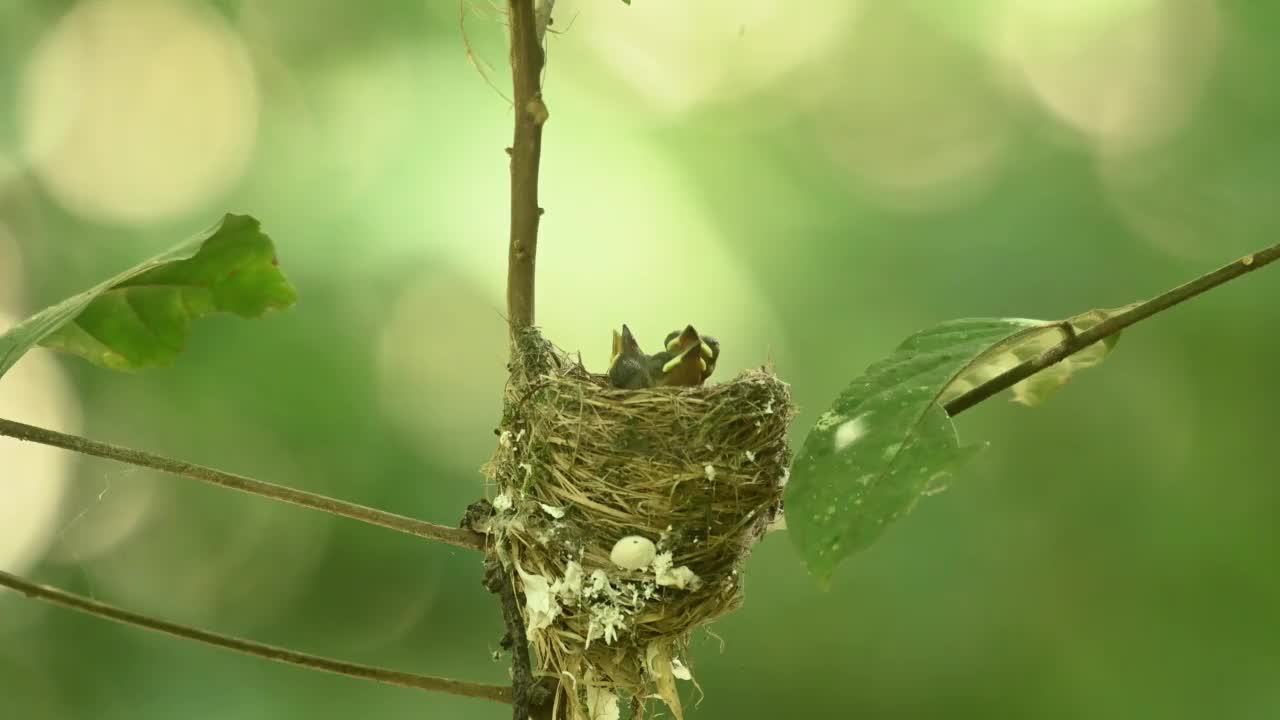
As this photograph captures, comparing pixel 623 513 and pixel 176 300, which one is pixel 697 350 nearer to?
pixel 623 513

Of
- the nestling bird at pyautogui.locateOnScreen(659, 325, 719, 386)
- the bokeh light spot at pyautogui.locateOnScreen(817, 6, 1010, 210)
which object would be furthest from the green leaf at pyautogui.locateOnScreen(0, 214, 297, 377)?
the bokeh light spot at pyautogui.locateOnScreen(817, 6, 1010, 210)

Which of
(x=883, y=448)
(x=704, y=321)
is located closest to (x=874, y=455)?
(x=883, y=448)

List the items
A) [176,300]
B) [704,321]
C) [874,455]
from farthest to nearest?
[704,321]
[176,300]
[874,455]

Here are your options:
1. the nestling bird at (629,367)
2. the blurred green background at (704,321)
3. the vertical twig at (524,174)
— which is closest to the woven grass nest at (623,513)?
the vertical twig at (524,174)

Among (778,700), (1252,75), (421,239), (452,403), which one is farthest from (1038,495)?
(421,239)

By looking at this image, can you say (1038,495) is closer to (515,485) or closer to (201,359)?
(515,485)

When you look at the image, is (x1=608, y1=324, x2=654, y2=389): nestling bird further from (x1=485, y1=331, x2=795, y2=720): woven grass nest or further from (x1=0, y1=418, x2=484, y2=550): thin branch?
(x1=0, y1=418, x2=484, y2=550): thin branch
